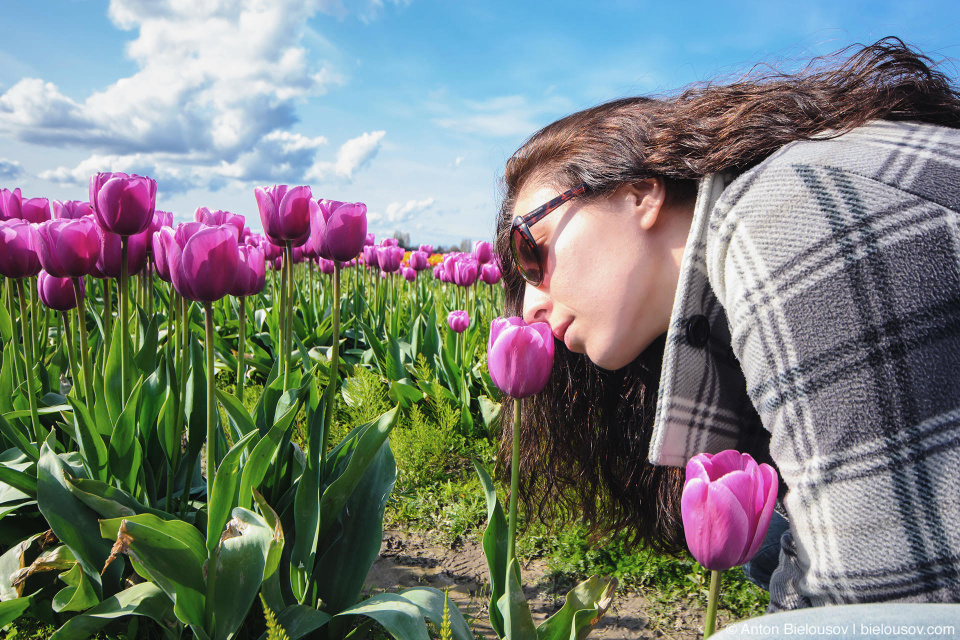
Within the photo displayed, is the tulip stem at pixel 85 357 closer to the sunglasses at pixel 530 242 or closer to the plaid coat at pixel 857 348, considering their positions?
the sunglasses at pixel 530 242

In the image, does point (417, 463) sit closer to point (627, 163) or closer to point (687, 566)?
point (687, 566)

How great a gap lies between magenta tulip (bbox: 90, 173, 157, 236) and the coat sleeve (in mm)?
1357

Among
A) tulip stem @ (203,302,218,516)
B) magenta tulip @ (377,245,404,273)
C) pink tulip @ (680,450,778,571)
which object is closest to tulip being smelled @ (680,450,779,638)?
pink tulip @ (680,450,778,571)

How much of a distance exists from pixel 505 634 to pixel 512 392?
52 cm

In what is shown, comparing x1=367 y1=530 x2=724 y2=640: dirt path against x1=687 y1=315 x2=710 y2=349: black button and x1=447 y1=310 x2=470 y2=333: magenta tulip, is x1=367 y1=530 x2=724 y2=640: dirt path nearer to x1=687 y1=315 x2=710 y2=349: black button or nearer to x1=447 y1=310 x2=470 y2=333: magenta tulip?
x1=687 y1=315 x2=710 y2=349: black button

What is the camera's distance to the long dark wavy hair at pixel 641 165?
1504mm

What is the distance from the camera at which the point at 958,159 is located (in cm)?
118

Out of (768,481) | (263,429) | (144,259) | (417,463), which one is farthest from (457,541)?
(768,481)

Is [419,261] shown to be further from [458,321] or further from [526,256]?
[526,256]

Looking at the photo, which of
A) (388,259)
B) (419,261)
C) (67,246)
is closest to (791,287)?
(67,246)

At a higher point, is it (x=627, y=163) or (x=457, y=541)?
(x=627, y=163)

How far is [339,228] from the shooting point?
5.15 ft

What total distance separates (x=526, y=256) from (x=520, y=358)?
521mm

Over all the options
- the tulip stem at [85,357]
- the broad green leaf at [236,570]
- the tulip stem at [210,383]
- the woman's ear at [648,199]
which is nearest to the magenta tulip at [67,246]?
the tulip stem at [85,357]
